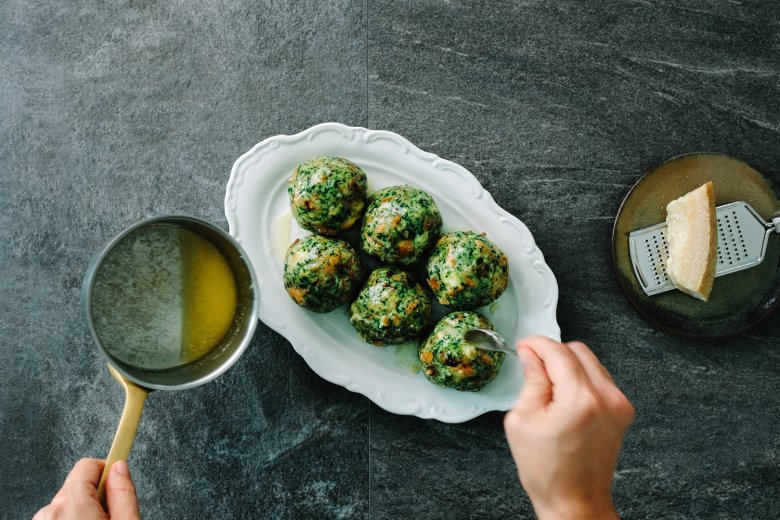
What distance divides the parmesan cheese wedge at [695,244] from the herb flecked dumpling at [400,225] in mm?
607

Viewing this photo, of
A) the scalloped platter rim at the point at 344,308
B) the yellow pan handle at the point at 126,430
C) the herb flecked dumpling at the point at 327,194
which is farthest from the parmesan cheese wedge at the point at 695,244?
the yellow pan handle at the point at 126,430

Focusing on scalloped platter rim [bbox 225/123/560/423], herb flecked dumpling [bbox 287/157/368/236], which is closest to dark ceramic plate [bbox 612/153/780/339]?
scalloped platter rim [bbox 225/123/560/423]

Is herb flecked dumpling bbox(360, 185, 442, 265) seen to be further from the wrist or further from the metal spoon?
the wrist

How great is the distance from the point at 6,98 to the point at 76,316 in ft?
1.98

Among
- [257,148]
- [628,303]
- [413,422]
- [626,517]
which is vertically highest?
[257,148]

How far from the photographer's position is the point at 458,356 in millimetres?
1281

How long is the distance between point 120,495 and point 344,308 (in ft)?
1.96

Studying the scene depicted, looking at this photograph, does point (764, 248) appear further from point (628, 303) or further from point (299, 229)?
point (299, 229)

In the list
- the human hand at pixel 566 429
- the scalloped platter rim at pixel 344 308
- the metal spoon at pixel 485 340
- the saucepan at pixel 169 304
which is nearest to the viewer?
the human hand at pixel 566 429

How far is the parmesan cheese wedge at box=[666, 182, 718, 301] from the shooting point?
144 cm

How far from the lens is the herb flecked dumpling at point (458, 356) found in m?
1.28

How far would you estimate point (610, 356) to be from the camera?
5.14 feet

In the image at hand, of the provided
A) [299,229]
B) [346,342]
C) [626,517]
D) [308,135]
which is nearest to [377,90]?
[308,135]

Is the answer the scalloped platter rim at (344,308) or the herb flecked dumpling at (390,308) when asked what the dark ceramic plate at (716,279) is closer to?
the scalloped platter rim at (344,308)
